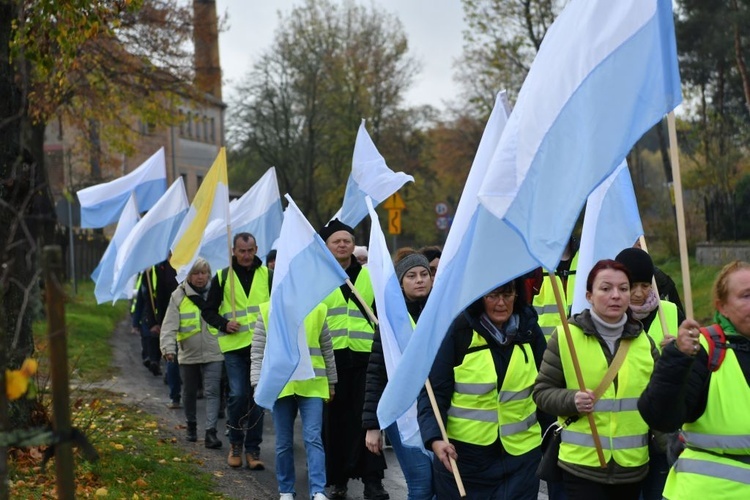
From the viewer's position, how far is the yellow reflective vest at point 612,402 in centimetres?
588

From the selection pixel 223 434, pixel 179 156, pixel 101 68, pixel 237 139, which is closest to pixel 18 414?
pixel 223 434

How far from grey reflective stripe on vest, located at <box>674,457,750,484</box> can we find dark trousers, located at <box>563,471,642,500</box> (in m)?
1.03

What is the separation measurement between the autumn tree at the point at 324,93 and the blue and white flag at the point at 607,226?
5171 centimetres

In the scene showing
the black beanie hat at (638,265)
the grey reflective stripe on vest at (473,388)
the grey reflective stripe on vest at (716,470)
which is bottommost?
the grey reflective stripe on vest at (716,470)

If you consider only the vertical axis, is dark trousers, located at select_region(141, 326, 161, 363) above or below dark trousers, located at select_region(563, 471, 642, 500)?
below

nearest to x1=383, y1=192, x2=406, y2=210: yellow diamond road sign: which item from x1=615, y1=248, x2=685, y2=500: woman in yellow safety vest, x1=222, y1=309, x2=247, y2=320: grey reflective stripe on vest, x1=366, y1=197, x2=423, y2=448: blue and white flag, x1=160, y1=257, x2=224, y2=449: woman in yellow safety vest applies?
x1=160, y1=257, x2=224, y2=449: woman in yellow safety vest

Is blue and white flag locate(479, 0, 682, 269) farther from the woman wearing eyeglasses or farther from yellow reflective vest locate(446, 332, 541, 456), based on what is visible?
yellow reflective vest locate(446, 332, 541, 456)

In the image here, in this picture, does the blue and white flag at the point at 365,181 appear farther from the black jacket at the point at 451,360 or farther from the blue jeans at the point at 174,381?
the black jacket at the point at 451,360

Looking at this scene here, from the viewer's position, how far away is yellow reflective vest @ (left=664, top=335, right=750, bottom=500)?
4.81m

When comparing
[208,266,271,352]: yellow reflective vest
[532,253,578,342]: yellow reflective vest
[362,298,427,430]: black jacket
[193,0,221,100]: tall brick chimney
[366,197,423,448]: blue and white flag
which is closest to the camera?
[366,197,423,448]: blue and white flag

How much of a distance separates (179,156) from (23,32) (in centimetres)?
7011

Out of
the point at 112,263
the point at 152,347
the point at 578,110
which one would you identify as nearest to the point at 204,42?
the point at 152,347

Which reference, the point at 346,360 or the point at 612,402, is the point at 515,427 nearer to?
the point at 612,402

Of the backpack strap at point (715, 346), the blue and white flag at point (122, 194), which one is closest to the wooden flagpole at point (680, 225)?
the backpack strap at point (715, 346)
